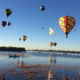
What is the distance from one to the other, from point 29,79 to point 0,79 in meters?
4.71

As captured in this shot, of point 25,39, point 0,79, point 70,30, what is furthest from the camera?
point 25,39

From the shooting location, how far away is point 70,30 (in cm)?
4084

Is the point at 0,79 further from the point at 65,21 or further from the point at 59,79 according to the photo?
the point at 65,21

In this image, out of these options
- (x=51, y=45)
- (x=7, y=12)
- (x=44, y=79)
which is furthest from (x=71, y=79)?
(x=51, y=45)

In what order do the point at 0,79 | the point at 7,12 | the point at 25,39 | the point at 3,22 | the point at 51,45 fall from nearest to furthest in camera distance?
the point at 0,79
the point at 7,12
the point at 3,22
the point at 25,39
the point at 51,45

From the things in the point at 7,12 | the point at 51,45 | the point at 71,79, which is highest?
the point at 7,12

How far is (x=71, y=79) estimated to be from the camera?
92.1 feet

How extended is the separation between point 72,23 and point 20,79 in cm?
2242

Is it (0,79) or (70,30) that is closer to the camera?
(0,79)

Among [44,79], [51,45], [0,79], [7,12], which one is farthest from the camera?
[51,45]

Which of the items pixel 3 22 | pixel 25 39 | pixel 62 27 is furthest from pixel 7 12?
pixel 25 39

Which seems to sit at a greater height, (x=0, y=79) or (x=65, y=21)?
(x=65, y=21)

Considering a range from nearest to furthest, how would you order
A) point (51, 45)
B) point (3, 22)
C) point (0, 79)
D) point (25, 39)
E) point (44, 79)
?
point (0, 79) → point (44, 79) → point (3, 22) → point (25, 39) → point (51, 45)

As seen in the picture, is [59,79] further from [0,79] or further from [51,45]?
[51,45]
